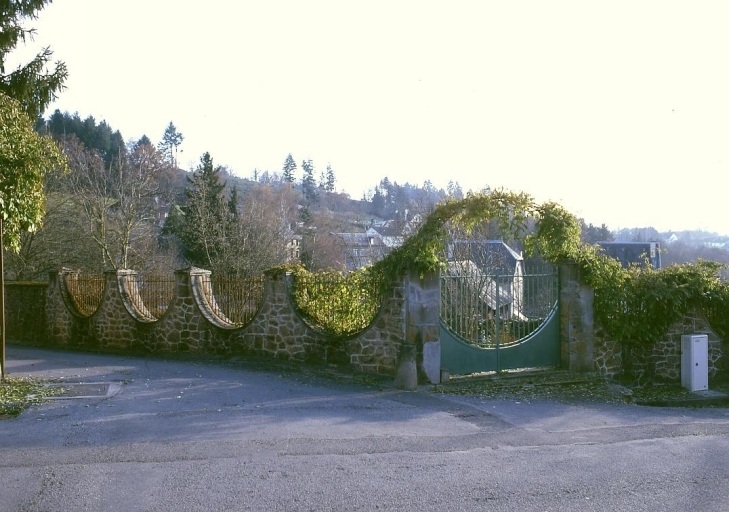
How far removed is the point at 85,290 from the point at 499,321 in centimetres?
1264

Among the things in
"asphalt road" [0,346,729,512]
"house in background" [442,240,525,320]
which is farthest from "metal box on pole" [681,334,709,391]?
"house in background" [442,240,525,320]

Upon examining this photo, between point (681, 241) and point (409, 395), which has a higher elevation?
point (681, 241)

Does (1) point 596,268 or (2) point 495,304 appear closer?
(2) point 495,304

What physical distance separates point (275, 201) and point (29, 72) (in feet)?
138

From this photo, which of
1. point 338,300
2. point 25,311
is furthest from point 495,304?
point 25,311

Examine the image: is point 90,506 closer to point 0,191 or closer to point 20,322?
point 0,191

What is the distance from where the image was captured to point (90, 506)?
19.9ft

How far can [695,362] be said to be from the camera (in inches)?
550

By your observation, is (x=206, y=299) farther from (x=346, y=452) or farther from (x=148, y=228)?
(x=148, y=228)

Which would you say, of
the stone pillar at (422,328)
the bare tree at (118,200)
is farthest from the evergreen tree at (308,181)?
A: the stone pillar at (422,328)

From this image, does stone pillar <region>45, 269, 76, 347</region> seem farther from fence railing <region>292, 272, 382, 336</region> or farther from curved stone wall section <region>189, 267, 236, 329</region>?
fence railing <region>292, 272, 382, 336</region>

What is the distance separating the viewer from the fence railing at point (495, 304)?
42.4ft

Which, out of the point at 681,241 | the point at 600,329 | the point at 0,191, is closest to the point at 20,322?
the point at 0,191

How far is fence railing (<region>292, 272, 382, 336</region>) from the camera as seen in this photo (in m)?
13.7
